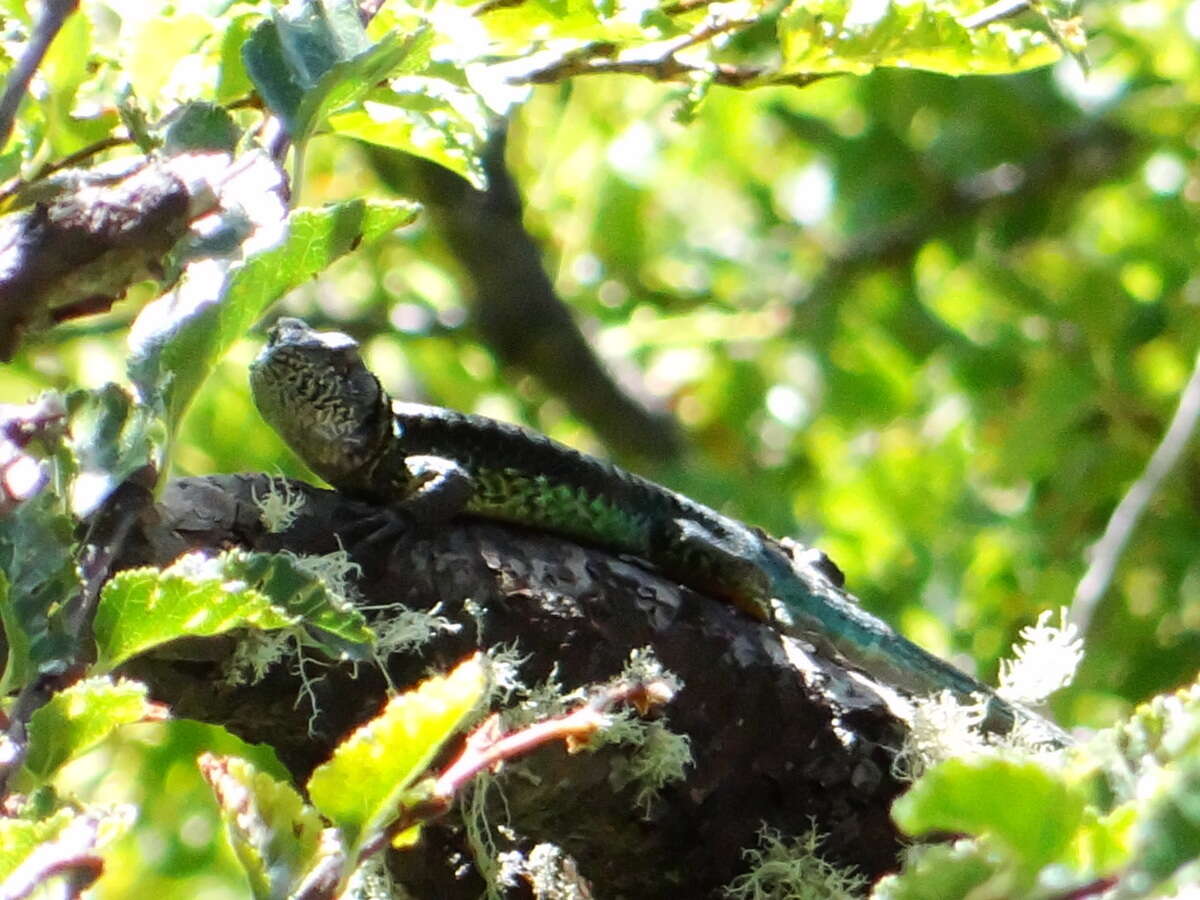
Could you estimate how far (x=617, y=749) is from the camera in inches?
66.1

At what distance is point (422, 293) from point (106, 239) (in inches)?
179

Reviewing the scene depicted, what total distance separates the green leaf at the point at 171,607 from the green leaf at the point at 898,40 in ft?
3.17

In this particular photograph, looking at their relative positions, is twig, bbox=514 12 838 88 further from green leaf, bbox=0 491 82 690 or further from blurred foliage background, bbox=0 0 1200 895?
blurred foliage background, bbox=0 0 1200 895

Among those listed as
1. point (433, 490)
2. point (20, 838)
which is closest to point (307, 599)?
point (20, 838)

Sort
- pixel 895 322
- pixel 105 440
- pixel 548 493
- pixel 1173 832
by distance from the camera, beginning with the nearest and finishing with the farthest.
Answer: pixel 1173 832 < pixel 105 440 < pixel 548 493 < pixel 895 322

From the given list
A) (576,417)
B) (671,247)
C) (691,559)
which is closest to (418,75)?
(691,559)

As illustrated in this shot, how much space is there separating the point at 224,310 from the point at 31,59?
22cm

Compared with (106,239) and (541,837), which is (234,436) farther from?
(106,239)

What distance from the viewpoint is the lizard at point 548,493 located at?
226 cm

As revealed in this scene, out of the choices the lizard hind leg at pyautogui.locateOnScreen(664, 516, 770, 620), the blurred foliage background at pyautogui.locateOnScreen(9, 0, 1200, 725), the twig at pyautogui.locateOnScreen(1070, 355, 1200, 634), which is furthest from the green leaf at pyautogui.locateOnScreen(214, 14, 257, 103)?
the blurred foliage background at pyautogui.locateOnScreen(9, 0, 1200, 725)

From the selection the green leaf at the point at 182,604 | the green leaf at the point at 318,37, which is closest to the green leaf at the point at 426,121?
the green leaf at the point at 318,37

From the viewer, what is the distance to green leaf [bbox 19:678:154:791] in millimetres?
1004

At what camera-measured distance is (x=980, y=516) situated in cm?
454

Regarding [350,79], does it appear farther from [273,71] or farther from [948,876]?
[948,876]
